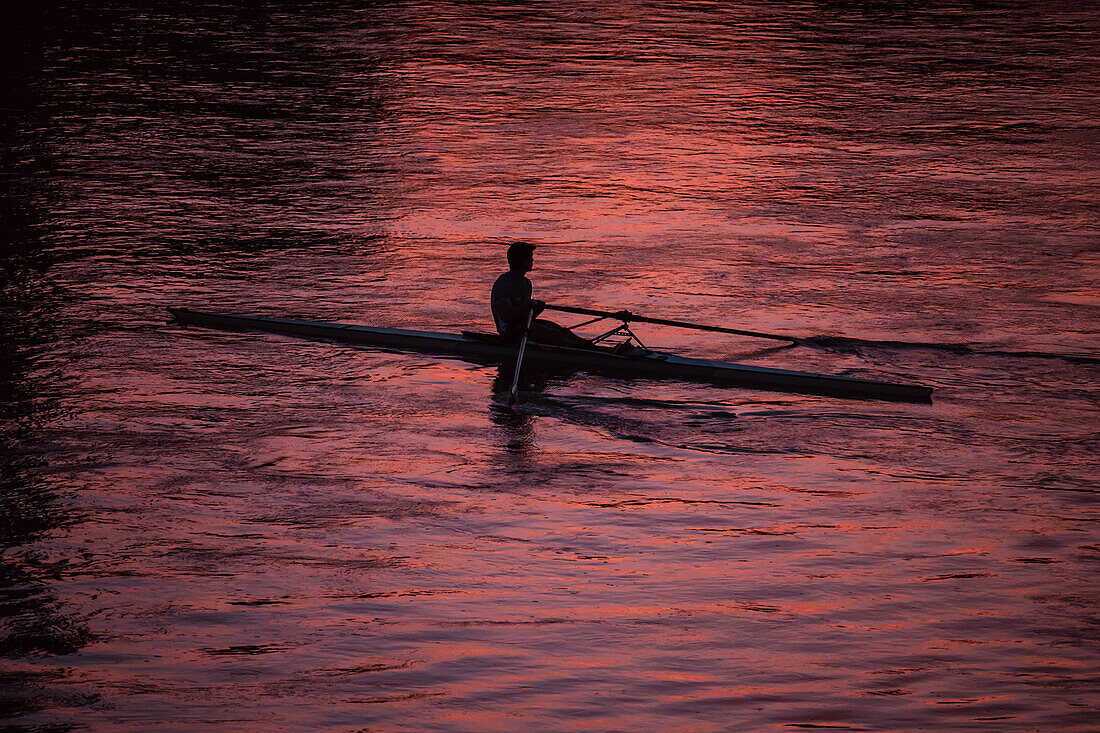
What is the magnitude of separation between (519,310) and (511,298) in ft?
0.52

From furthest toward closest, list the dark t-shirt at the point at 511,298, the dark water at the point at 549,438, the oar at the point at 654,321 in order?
the dark t-shirt at the point at 511,298 → the oar at the point at 654,321 → the dark water at the point at 549,438

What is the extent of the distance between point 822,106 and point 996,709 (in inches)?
754

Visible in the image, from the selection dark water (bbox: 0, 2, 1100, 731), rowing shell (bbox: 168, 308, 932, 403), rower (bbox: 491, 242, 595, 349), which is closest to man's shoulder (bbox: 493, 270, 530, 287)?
rower (bbox: 491, 242, 595, 349)

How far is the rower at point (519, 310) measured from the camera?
11906 mm

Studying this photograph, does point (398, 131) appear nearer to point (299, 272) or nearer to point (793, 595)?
point (299, 272)

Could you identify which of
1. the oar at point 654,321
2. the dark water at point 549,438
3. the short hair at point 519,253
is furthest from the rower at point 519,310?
the dark water at point 549,438

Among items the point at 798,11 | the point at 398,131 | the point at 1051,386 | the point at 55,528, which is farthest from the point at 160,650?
the point at 798,11

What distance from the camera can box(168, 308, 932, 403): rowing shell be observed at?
36.4 ft

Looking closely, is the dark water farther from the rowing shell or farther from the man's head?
the man's head

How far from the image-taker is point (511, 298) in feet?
39.4

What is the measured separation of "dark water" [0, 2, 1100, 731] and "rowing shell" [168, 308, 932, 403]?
0.63ft

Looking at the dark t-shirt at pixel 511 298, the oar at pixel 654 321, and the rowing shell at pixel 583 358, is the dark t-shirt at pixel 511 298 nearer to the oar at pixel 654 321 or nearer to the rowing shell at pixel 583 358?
the rowing shell at pixel 583 358

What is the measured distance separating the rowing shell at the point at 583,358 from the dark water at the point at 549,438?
0.63 ft

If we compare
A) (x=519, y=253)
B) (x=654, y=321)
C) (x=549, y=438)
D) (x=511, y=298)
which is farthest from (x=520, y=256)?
(x=549, y=438)
